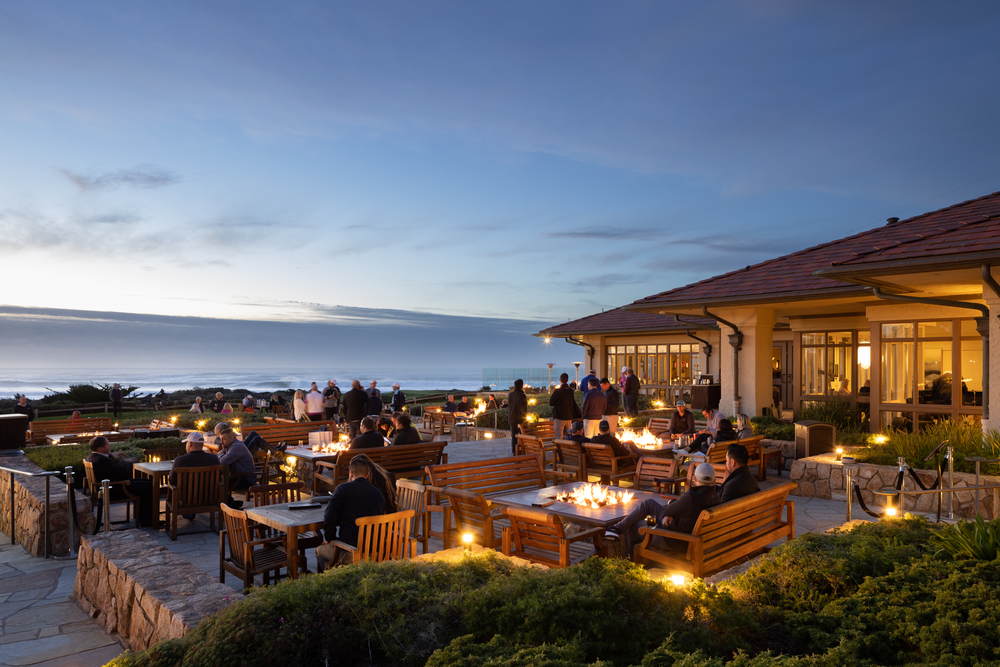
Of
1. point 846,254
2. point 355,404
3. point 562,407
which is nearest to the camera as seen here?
point 846,254

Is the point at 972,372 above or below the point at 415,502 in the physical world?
above

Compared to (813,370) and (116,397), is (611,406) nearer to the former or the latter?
(813,370)

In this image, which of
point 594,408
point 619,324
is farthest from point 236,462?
point 619,324

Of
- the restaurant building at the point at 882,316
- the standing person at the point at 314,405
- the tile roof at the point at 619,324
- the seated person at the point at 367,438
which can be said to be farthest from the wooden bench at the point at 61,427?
the tile roof at the point at 619,324

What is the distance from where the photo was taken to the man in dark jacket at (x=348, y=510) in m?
5.24

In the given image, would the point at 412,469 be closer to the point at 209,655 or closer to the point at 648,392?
the point at 209,655

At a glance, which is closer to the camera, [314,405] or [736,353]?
[736,353]

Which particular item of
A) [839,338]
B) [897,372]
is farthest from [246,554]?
[839,338]

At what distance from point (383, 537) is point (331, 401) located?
14370 mm

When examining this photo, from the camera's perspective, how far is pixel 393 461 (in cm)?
926

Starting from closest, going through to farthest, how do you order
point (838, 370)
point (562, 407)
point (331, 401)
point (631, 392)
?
1. point (562, 407)
2. point (838, 370)
3. point (331, 401)
4. point (631, 392)

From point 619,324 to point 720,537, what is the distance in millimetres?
20390

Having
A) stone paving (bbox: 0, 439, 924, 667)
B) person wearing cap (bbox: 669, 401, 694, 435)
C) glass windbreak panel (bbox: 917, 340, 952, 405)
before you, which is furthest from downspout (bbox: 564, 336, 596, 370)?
stone paving (bbox: 0, 439, 924, 667)

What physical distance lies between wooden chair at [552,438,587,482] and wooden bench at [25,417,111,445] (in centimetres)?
1159
